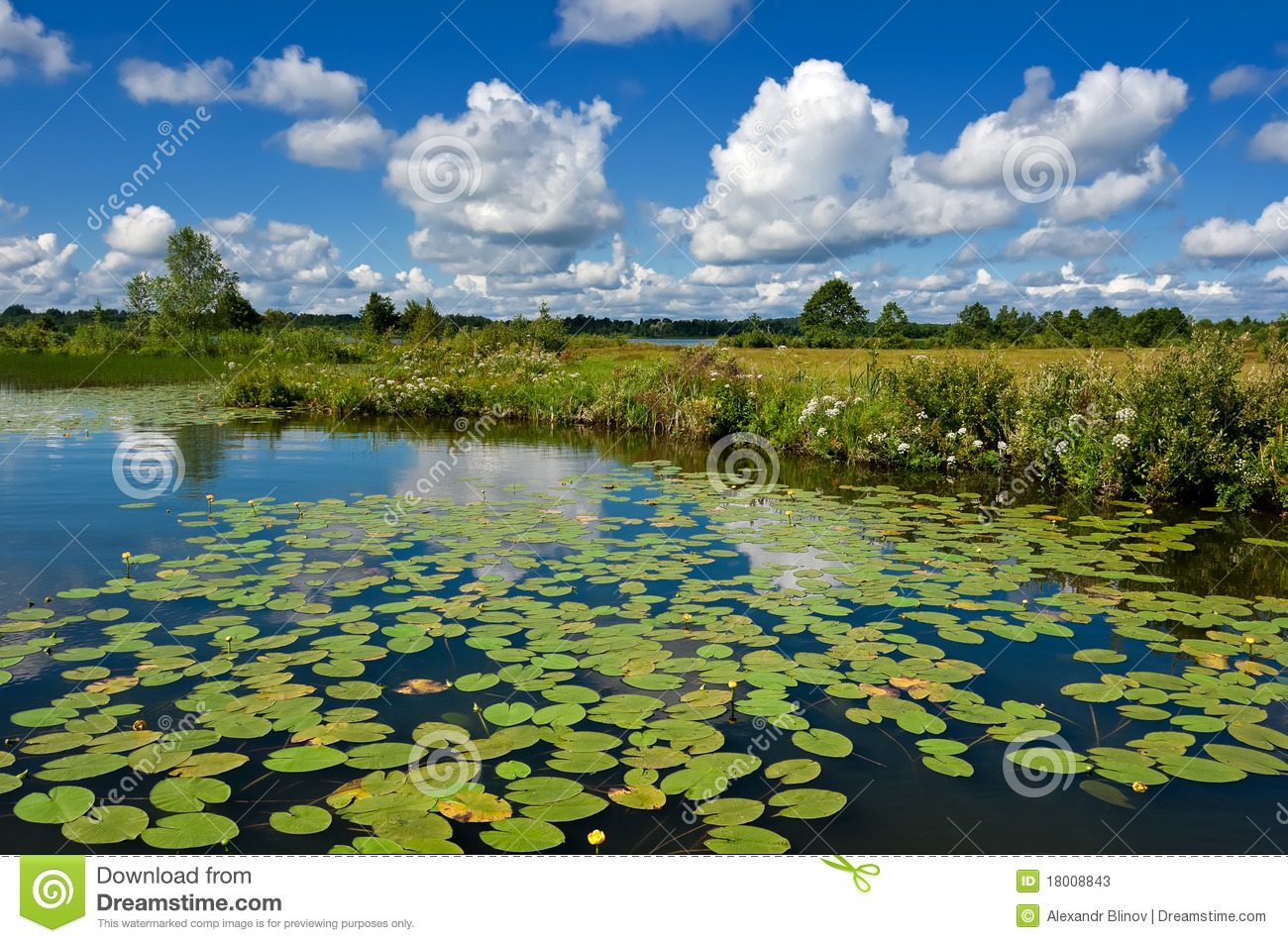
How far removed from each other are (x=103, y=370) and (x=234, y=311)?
25.7 meters

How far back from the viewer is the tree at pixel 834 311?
44.1 metres

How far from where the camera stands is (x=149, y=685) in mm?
3680

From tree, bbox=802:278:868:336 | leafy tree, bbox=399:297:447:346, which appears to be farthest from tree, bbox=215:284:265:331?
tree, bbox=802:278:868:336

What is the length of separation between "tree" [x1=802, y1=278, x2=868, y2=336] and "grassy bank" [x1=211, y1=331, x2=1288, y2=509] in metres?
28.7

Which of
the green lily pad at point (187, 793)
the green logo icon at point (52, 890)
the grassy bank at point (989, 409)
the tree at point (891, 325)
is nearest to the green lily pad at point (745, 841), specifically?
the green lily pad at point (187, 793)

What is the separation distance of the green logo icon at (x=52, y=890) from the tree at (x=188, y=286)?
172ft

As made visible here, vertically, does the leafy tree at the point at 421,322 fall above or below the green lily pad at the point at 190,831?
above

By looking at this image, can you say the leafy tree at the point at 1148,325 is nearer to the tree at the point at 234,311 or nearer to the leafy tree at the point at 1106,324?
the leafy tree at the point at 1106,324

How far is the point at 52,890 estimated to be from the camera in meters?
2.20

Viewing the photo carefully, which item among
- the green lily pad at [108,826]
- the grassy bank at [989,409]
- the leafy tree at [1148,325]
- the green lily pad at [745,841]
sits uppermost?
the leafy tree at [1148,325]

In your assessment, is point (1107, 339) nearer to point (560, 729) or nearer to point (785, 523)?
point (785, 523)

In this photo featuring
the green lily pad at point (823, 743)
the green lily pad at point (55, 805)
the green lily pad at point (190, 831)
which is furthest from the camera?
the green lily pad at point (823, 743)

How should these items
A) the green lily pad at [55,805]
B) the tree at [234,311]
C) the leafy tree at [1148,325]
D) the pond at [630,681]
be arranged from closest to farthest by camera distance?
the green lily pad at [55,805] → the pond at [630,681] → the leafy tree at [1148,325] → the tree at [234,311]

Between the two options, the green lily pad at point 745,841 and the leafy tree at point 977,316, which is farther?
the leafy tree at point 977,316
